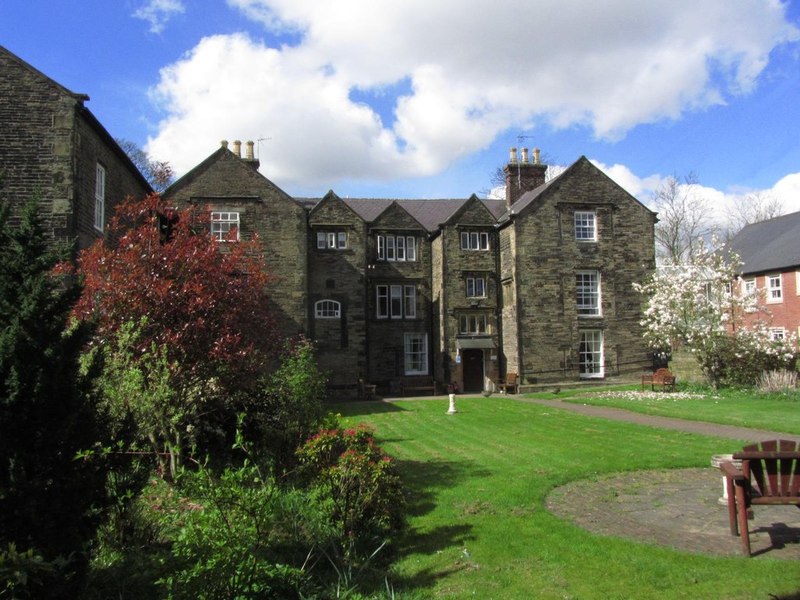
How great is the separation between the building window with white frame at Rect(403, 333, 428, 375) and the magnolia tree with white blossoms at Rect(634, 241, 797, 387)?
12.0 metres

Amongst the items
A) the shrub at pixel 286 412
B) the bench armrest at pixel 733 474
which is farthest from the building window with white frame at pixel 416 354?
the bench armrest at pixel 733 474

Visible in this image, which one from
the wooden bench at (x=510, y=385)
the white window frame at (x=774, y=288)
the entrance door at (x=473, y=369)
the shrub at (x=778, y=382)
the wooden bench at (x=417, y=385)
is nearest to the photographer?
the shrub at (x=778, y=382)

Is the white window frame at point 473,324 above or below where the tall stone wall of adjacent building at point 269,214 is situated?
below

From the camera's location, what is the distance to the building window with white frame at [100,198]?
18.2 meters

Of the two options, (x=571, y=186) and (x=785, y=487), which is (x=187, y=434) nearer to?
(x=785, y=487)

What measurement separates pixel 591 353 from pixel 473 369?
21.5 feet

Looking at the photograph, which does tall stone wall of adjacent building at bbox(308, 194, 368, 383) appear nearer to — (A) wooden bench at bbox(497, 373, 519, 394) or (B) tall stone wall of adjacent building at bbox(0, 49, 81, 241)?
(A) wooden bench at bbox(497, 373, 519, 394)

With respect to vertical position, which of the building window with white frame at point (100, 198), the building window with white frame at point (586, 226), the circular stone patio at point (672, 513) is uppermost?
the building window with white frame at point (586, 226)

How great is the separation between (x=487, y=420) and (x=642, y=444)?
6.24 m

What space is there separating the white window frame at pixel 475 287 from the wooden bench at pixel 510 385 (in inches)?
194

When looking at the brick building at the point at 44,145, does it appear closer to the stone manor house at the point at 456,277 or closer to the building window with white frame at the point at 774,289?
the stone manor house at the point at 456,277

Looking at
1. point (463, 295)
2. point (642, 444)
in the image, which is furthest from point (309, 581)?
point (463, 295)

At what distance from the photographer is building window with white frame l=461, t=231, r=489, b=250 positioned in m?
34.0

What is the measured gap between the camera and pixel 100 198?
18.6 metres
